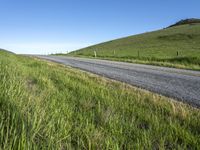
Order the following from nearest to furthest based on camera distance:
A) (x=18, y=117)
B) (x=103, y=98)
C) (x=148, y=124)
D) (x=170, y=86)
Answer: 1. (x=18, y=117)
2. (x=148, y=124)
3. (x=103, y=98)
4. (x=170, y=86)

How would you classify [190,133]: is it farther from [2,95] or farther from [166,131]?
[2,95]

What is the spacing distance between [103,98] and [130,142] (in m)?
2.86

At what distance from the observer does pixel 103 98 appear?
645 centimetres

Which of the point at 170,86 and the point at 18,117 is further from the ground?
the point at 18,117

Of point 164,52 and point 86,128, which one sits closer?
point 86,128

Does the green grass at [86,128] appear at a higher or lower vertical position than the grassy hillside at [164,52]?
higher

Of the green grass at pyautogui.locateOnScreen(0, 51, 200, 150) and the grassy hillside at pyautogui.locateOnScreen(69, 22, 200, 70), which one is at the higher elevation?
the green grass at pyautogui.locateOnScreen(0, 51, 200, 150)

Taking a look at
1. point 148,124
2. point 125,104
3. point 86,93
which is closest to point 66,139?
point 148,124

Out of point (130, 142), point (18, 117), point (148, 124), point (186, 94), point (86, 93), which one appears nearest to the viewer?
point (18, 117)

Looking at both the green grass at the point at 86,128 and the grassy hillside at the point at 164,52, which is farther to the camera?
the grassy hillside at the point at 164,52

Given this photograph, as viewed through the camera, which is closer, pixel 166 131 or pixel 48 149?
pixel 48 149

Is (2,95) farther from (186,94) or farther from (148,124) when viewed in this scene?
(186,94)

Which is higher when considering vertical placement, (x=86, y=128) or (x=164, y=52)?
(x=86, y=128)

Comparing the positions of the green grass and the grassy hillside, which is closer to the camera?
the green grass
